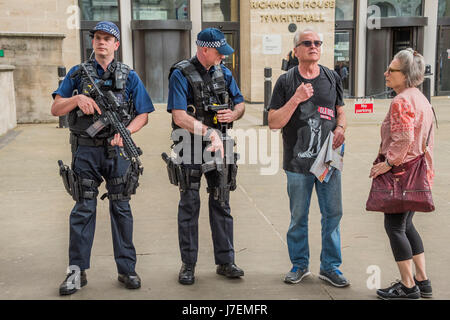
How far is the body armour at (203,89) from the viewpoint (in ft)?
13.3

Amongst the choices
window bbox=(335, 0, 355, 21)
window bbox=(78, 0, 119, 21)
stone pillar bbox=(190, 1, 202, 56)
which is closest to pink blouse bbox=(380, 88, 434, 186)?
stone pillar bbox=(190, 1, 202, 56)

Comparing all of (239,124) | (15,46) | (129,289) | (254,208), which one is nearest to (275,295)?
(129,289)

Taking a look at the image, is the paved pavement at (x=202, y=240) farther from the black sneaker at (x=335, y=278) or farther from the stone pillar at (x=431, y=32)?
the stone pillar at (x=431, y=32)

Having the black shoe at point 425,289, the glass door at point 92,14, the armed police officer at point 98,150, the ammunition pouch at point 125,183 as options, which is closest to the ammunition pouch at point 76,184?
the armed police officer at point 98,150

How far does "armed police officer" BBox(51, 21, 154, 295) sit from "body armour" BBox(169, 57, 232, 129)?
39 cm

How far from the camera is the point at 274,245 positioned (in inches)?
195

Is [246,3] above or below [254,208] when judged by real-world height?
above

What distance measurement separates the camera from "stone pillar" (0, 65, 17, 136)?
11.6 metres

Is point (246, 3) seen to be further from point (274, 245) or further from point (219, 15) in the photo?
point (274, 245)

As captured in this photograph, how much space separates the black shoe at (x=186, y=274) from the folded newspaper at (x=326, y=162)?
1131 mm

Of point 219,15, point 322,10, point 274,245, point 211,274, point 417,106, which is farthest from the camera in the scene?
point 219,15

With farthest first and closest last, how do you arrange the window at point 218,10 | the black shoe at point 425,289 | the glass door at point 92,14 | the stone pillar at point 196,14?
the window at point 218,10 < the stone pillar at point 196,14 < the glass door at point 92,14 < the black shoe at point 425,289

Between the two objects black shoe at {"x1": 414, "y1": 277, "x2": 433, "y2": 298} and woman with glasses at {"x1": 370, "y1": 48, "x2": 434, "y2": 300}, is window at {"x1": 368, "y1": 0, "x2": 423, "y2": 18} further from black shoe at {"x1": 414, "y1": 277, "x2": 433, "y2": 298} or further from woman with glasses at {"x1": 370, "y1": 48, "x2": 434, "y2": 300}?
black shoe at {"x1": 414, "y1": 277, "x2": 433, "y2": 298}
